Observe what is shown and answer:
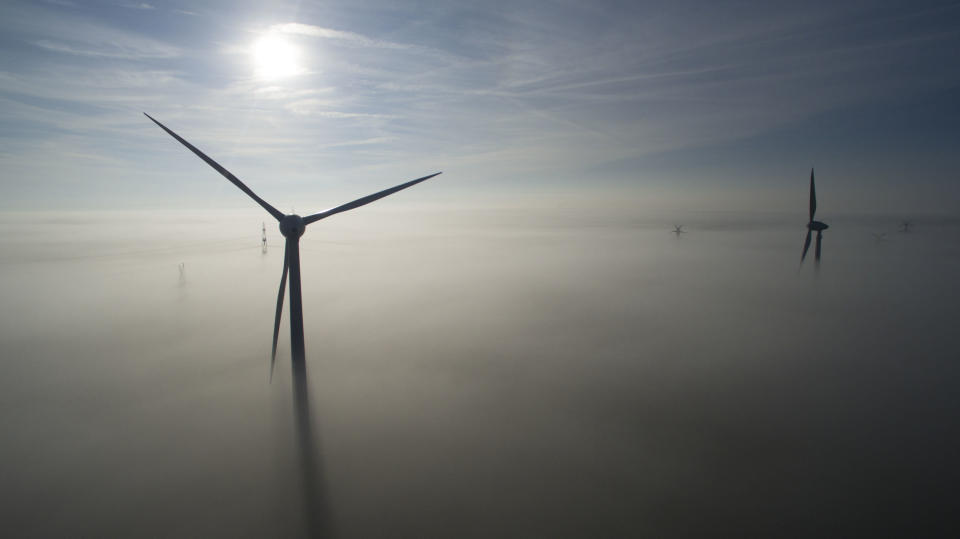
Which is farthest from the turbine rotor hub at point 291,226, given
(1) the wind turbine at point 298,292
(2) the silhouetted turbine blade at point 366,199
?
(2) the silhouetted turbine blade at point 366,199

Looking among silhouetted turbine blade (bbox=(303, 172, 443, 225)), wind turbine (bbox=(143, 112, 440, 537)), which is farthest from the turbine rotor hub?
silhouetted turbine blade (bbox=(303, 172, 443, 225))

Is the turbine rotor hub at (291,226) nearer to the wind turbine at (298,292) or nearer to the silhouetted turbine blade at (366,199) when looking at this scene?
the wind turbine at (298,292)

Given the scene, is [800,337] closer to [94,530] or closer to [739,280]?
[739,280]

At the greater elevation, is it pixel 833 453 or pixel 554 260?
pixel 554 260

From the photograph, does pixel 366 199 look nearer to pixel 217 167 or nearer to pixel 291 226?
pixel 291 226

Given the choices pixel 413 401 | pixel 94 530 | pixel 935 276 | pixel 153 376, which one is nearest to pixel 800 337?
pixel 413 401

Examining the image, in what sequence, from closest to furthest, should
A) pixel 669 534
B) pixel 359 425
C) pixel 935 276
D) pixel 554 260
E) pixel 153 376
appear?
1. pixel 669 534
2. pixel 359 425
3. pixel 153 376
4. pixel 935 276
5. pixel 554 260

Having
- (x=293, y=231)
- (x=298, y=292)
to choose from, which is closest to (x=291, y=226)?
(x=293, y=231)

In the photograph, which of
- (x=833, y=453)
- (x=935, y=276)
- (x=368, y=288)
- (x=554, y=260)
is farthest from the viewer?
(x=554, y=260)
